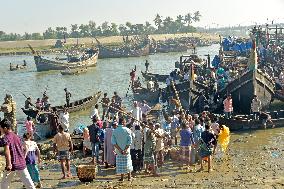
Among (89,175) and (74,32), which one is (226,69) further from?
(74,32)

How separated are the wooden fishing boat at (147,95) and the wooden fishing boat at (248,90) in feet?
25.7

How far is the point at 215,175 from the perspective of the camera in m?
13.2

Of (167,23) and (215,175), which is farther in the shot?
(167,23)

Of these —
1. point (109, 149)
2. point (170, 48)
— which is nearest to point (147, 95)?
point (109, 149)

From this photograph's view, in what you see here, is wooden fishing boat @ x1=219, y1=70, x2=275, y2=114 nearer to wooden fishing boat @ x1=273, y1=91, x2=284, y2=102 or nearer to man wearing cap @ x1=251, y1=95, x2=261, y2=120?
wooden fishing boat @ x1=273, y1=91, x2=284, y2=102

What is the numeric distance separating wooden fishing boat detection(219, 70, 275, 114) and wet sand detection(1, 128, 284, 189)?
5.96 m

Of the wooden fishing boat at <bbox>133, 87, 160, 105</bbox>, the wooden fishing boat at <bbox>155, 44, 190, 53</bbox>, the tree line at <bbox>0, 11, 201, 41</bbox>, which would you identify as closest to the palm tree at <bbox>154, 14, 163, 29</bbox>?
the tree line at <bbox>0, 11, 201, 41</bbox>

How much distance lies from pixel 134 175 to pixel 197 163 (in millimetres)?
2218

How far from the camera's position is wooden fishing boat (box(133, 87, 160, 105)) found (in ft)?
99.2

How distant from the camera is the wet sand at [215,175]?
1239cm

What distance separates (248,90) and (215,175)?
9.90 metres

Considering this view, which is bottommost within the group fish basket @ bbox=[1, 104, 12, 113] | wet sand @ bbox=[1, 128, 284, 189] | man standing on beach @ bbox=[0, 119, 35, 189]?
wet sand @ bbox=[1, 128, 284, 189]

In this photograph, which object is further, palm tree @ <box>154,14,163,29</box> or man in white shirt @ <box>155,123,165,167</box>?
palm tree @ <box>154,14,163,29</box>

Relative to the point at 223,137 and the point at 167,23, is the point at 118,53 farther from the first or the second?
the point at 167,23
